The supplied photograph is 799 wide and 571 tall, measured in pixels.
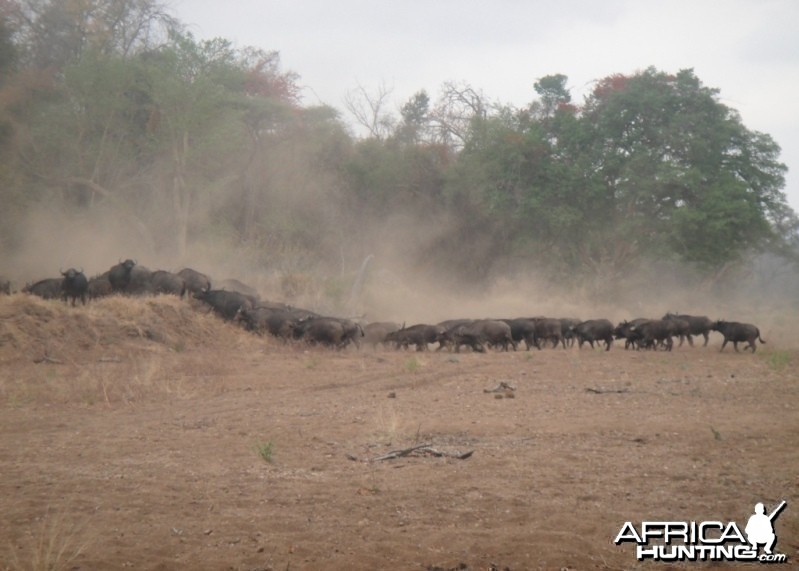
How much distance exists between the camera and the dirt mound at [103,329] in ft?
60.7

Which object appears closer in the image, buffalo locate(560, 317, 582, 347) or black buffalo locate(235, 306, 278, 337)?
black buffalo locate(235, 306, 278, 337)

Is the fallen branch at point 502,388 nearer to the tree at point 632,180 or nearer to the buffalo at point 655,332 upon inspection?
the buffalo at point 655,332

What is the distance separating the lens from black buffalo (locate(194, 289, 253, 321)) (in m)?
24.1

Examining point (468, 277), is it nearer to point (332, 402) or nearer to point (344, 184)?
point (344, 184)

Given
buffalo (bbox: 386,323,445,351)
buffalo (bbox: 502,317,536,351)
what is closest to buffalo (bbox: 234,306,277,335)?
buffalo (bbox: 386,323,445,351)

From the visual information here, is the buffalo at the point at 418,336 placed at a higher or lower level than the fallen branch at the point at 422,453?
higher

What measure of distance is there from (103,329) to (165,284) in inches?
214

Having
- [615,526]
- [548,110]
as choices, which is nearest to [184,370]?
[615,526]

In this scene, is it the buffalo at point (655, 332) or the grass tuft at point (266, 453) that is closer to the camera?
the grass tuft at point (266, 453)

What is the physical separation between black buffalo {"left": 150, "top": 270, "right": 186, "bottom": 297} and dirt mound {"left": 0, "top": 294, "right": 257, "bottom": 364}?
7.74 feet

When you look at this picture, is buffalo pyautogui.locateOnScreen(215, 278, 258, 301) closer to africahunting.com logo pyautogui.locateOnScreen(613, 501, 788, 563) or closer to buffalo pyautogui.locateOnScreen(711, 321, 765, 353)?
buffalo pyautogui.locateOnScreen(711, 321, 765, 353)

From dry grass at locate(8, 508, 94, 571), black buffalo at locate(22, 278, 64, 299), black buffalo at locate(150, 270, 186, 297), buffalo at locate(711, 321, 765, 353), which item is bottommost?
dry grass at locate(8, 508, 94, 571)

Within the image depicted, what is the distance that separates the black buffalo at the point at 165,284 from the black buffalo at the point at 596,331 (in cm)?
1248

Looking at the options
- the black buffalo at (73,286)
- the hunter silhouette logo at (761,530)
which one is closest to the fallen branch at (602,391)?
the hunter silhouette logo at (761,530)
